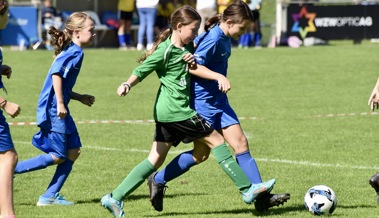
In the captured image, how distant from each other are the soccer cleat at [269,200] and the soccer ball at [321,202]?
0.24 m

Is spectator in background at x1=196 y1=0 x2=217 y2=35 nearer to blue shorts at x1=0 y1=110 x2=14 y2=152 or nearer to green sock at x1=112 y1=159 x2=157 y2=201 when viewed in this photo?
green sock at x1=112 y1=159 x2=157 y2=201

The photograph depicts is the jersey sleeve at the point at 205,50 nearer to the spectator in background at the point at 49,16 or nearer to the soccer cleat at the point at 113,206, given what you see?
the soccer cleat at the point at 113,206

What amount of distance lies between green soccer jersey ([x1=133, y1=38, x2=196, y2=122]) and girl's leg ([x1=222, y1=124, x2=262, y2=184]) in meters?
0.48

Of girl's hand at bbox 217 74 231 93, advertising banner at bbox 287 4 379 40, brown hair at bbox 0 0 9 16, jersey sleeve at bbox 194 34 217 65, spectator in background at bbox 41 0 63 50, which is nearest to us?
brown hair at bbox 0 0 9 16

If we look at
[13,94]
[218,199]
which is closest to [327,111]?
[13,94]

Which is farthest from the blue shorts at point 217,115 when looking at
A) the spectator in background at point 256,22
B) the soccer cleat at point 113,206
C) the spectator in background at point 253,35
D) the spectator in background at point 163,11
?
the spectator in background at point 163,11

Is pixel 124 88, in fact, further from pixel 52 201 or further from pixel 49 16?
pixel 49 16

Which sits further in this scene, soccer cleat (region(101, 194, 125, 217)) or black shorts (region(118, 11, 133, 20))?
black shorts (region(118, 11, 133, 20))

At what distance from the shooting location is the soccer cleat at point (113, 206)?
7461mm

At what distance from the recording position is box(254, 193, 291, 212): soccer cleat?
7.57 m

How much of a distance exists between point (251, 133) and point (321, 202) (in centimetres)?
562

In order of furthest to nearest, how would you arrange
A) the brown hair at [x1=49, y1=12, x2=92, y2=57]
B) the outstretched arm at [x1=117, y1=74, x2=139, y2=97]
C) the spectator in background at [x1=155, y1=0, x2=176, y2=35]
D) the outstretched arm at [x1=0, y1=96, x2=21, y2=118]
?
the spectator in background at [x1=155, y1=0, x2=176, y2=35]
the brown hair at [x1=49, y1=12, x2=92, y2=57]
the outstretched arm at [x1=117, y1=74, x2=139, y2=97]
the outstretched arm at [x1=0, y1=96, x2=21, y2=118]

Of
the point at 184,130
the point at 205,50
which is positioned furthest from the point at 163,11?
the point at 184,130

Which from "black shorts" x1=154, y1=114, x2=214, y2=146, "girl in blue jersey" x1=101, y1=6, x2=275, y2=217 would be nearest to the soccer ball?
"girl in blue jersey" x1=101, y1=6, x2=275, y2=217
